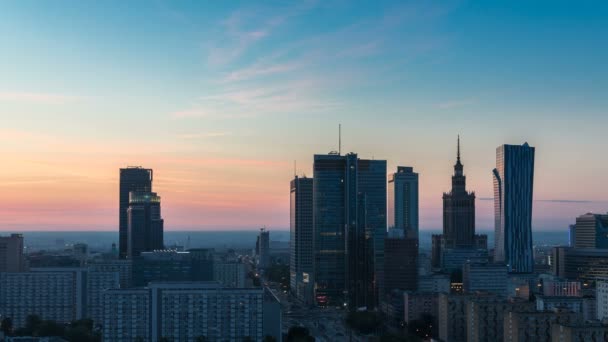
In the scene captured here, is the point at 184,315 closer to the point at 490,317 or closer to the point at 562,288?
the point at 490,317

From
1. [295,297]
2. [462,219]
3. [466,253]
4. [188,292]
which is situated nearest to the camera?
[188,292]

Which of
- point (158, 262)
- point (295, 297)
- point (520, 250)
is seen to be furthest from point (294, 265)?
point (520, 250)

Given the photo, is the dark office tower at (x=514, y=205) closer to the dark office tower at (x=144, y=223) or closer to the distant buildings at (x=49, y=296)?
the dark office tower at (x=144, y=223)

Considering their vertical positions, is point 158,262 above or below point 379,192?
below

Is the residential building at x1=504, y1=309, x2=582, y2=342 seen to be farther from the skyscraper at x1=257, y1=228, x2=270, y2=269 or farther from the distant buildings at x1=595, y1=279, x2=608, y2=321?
the skyscraper at x1=257, y1=228, x2=270, y2=269

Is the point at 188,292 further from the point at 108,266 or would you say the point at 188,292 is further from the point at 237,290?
the point at 108,266

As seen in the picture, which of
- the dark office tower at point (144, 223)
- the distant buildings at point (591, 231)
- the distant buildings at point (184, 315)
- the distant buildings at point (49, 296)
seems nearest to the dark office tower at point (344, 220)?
the distant buildings at point (49, 296)

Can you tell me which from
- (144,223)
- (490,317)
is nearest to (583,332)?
(490,317)

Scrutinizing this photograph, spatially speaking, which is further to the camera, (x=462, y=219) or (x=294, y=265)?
(x=462, y=219)
